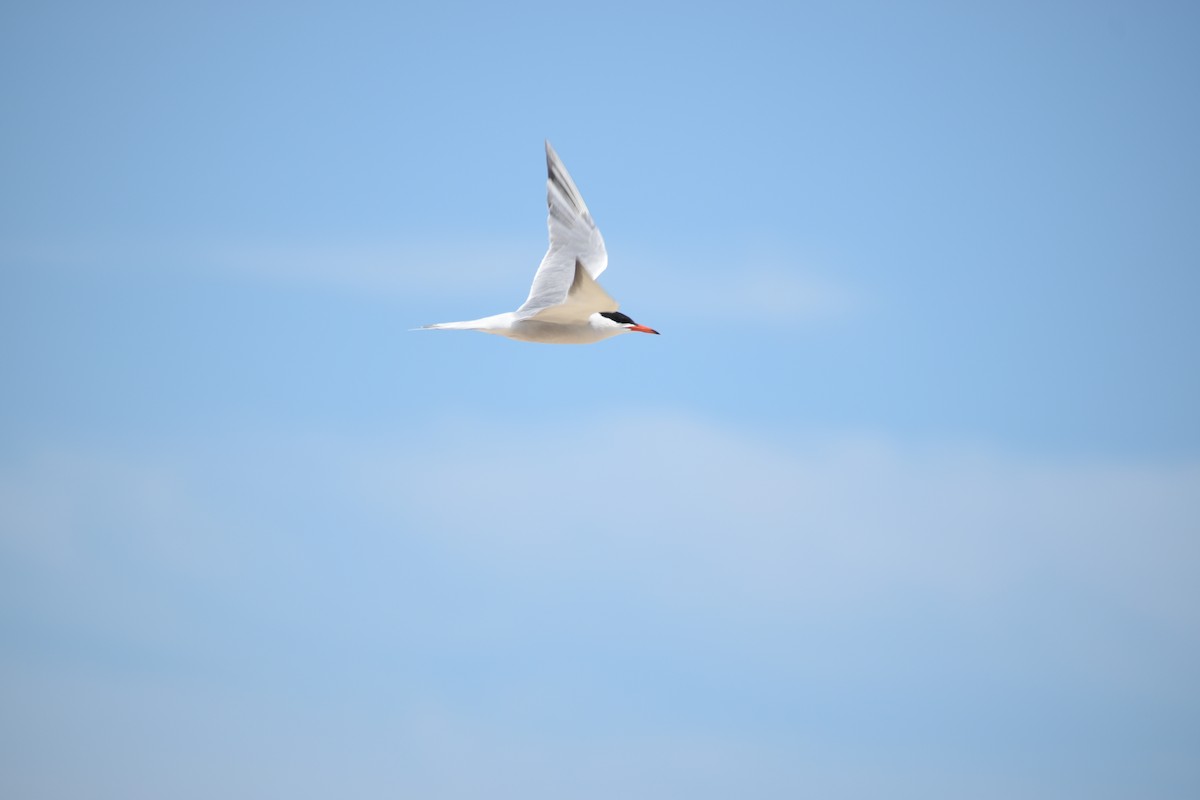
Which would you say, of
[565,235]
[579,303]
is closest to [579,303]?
[579,303]

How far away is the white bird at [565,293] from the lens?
14234mm

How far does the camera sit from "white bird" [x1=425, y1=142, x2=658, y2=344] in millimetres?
14234

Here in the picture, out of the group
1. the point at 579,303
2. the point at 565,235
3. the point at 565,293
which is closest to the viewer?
the point at 579,303

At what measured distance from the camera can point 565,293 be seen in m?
15.2

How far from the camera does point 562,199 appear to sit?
17.0 metres

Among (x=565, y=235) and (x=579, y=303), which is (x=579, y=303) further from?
(x=565, y=235)

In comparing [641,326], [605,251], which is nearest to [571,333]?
[641,326]

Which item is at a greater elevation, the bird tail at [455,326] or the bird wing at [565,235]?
the bird wing at [565,235]

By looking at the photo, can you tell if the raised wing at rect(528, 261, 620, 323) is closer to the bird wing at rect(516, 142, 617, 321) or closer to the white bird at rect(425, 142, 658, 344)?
the white bird at rect(425, 142, 658, 344)

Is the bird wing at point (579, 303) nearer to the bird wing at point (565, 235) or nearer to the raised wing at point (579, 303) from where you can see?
the raised wing at point (579, 303)

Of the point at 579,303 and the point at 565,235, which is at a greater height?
the point at 565,235

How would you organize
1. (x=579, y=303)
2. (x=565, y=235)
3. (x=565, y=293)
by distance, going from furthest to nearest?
(x=565, y=235)
(x=565, y=293)
(x=579, y=303)

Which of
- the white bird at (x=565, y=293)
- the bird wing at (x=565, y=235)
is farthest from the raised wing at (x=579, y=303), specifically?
the bird wing at (x=565, y=235)

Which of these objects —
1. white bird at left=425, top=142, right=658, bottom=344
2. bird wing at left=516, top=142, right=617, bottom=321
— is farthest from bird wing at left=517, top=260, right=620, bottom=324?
bird wing at left=516, top=142, right=617, bottom=321
